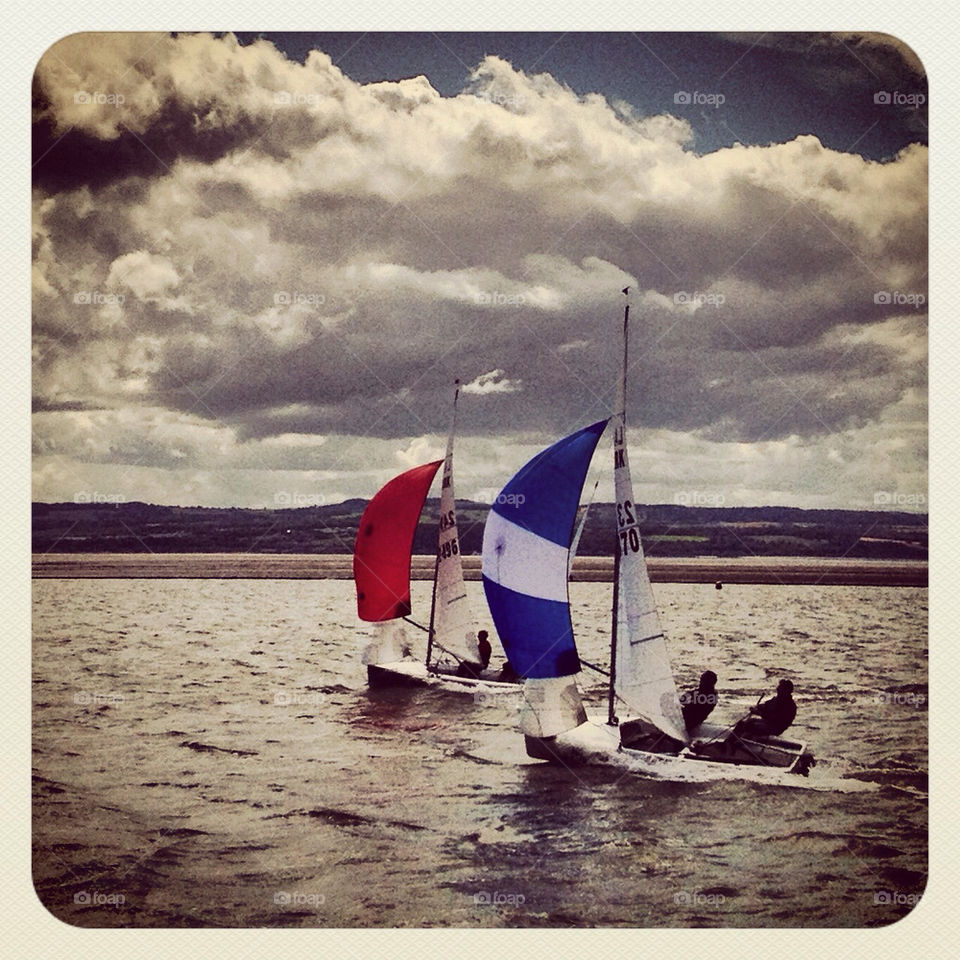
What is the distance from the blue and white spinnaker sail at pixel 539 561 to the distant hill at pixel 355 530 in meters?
0.39

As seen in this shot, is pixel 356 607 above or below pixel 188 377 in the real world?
below

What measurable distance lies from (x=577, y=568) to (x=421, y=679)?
183 centimetres

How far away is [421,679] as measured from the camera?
793 centimetres

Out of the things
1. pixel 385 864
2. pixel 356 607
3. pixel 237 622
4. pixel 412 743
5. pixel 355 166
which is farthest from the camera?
pixel 237 622

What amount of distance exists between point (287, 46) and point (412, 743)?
4.27 metres

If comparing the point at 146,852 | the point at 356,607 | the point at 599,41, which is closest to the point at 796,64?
the point at 599,41

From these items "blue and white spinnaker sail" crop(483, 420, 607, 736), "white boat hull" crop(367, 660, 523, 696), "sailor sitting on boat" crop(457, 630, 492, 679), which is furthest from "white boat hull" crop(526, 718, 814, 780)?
"sailor sitting on boat" crop(457, 630, 492, 679)

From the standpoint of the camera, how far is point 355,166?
6230mm

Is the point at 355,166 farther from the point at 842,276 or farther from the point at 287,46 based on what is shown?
the point at 842,276

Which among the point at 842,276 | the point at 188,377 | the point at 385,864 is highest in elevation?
the point at 842,276

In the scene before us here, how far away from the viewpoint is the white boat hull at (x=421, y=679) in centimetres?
763

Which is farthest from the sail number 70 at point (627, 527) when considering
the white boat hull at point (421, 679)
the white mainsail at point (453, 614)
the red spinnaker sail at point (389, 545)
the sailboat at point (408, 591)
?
the white mainsail at point (453, 614)

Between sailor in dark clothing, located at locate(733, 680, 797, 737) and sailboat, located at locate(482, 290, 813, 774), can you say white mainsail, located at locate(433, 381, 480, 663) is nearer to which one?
sailboat, located at locate(482, 290, 813, 774)

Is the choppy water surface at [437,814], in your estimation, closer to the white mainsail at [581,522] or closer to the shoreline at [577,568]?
the shoreline at [577,568]
